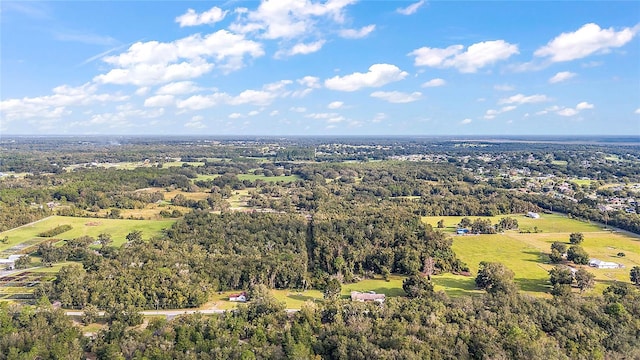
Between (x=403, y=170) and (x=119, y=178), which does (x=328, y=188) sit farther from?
(x=119, y=178)

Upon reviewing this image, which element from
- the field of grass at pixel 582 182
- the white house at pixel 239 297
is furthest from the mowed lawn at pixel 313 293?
the field of grass at pixel 582 182

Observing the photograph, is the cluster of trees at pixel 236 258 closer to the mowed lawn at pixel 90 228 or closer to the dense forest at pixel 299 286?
the dense forest at pixel 299 286

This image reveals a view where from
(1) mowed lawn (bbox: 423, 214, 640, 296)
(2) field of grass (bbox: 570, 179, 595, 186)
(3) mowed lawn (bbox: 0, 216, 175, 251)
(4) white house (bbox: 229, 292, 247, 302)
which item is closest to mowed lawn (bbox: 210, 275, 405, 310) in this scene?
(4) white house (bbox: 229, 292, 247, 302)

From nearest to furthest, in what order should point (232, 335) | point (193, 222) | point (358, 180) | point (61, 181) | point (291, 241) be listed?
1. point (232, 335)
2. point (291, 241)
3. point (193, 222)
4. point (61, 181)
5. point (358, 180)

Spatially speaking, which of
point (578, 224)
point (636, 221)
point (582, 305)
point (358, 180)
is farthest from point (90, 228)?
point (636, 221)

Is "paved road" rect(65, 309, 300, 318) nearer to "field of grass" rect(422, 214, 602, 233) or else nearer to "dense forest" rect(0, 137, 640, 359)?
"dense forest" rect(0, 137, 640, 359)

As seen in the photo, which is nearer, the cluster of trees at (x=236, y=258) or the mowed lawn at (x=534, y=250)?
the cluster of trees at (x=236, y=258)

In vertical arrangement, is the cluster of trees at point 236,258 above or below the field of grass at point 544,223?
above
